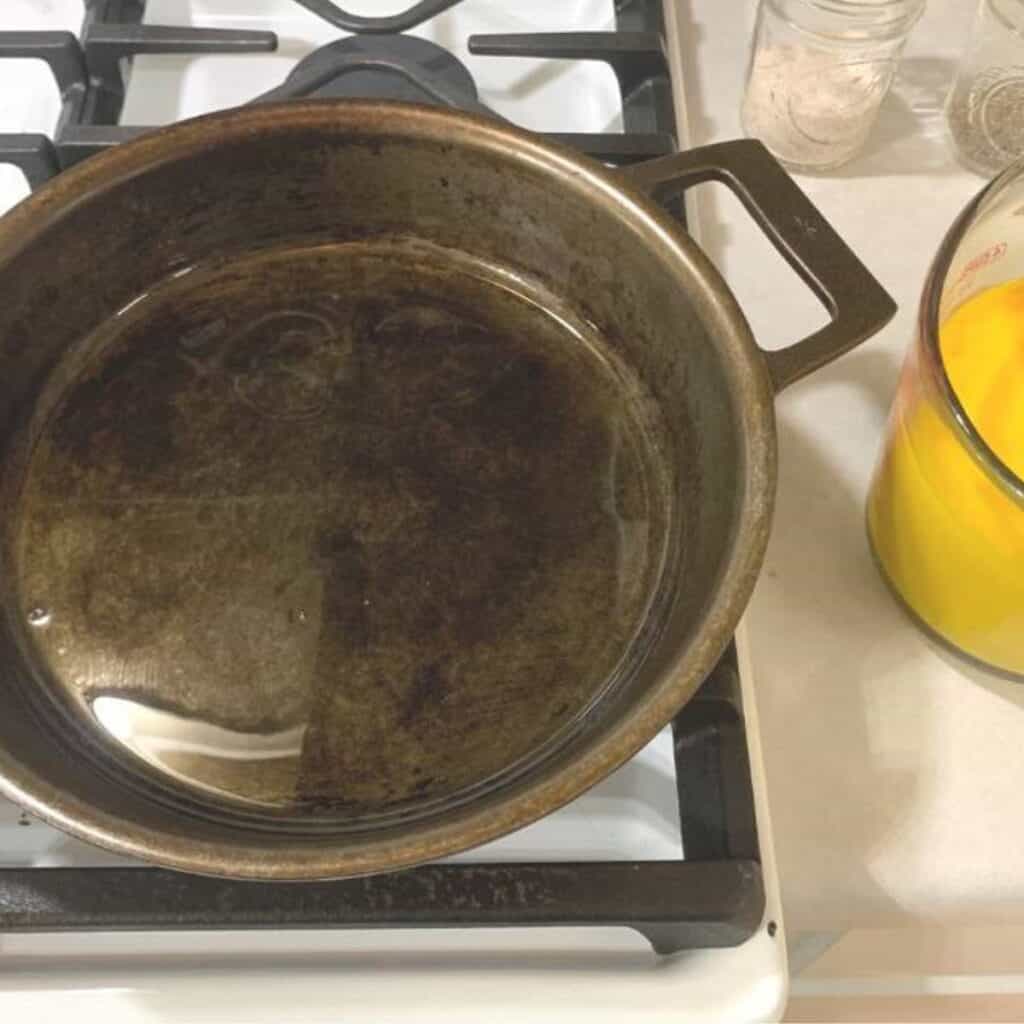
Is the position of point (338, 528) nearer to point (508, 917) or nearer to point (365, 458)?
point (365, 458)

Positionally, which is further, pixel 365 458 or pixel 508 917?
pixel 365 458

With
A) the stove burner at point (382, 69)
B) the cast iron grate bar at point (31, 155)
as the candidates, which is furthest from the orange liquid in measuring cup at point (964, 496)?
the cast iron grate bar at point (31, 155)

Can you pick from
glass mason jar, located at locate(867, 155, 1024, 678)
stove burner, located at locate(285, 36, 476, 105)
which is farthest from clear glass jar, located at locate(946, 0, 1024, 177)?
stove burner, located at locate(285, 36, 476, 105)

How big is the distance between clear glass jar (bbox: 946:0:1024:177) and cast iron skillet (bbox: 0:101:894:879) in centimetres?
19

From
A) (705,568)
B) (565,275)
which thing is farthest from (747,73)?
(705,568)

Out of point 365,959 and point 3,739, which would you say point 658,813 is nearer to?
point 365,959

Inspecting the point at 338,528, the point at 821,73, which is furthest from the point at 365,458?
the point at 821,73

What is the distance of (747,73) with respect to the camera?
0.62m

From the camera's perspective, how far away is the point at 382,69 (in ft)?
1.89

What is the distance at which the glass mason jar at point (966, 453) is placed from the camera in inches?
15.5

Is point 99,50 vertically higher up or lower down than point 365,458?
higher up

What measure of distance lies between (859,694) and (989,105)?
32cm

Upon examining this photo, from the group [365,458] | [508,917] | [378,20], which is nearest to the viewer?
[508,917]

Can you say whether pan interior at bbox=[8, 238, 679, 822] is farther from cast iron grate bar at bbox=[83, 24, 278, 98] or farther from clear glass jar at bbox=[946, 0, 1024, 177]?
clear glass jar at bbox=[946, 0, 1024, 177]
